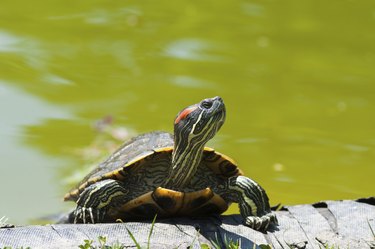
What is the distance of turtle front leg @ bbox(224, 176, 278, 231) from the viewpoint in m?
3.87

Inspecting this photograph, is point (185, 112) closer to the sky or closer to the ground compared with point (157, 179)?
closer to the sky

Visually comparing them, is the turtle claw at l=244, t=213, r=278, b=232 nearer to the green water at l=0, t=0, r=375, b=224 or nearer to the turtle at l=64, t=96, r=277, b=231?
the turtle at l=64, t=96, r=277, b=231

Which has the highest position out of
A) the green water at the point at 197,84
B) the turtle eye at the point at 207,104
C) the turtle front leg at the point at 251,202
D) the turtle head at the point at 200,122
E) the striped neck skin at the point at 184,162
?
the green water at the point at 197,84

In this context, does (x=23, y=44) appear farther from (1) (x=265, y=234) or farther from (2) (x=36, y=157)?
(1) (x=265, y=234)

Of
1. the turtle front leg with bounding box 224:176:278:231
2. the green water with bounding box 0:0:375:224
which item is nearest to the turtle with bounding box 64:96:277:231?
the turtle front leg with bounding box 224:176:278:231

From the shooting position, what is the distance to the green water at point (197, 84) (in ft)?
20.6

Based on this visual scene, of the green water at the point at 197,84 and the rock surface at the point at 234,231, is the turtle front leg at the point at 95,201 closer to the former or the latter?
the rock surface at the point at 234,231

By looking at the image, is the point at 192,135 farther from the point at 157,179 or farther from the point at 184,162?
the point at 157,179

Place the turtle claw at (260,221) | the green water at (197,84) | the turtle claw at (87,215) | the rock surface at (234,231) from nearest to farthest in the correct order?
the rock surface at (234,231)
the turtle claw at (260,221)
the turtle claw at (87,215)
the green water at (197,84)

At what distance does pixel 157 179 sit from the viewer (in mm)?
4266

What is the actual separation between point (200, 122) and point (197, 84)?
12.6 ft

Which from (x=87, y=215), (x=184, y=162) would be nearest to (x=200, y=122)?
(x=184, y=162)

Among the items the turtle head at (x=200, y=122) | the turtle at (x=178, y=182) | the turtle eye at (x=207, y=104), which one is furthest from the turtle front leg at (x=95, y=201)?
the turtle eye at (x=207, y=104)

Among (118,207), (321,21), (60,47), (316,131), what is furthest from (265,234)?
(321,21)
